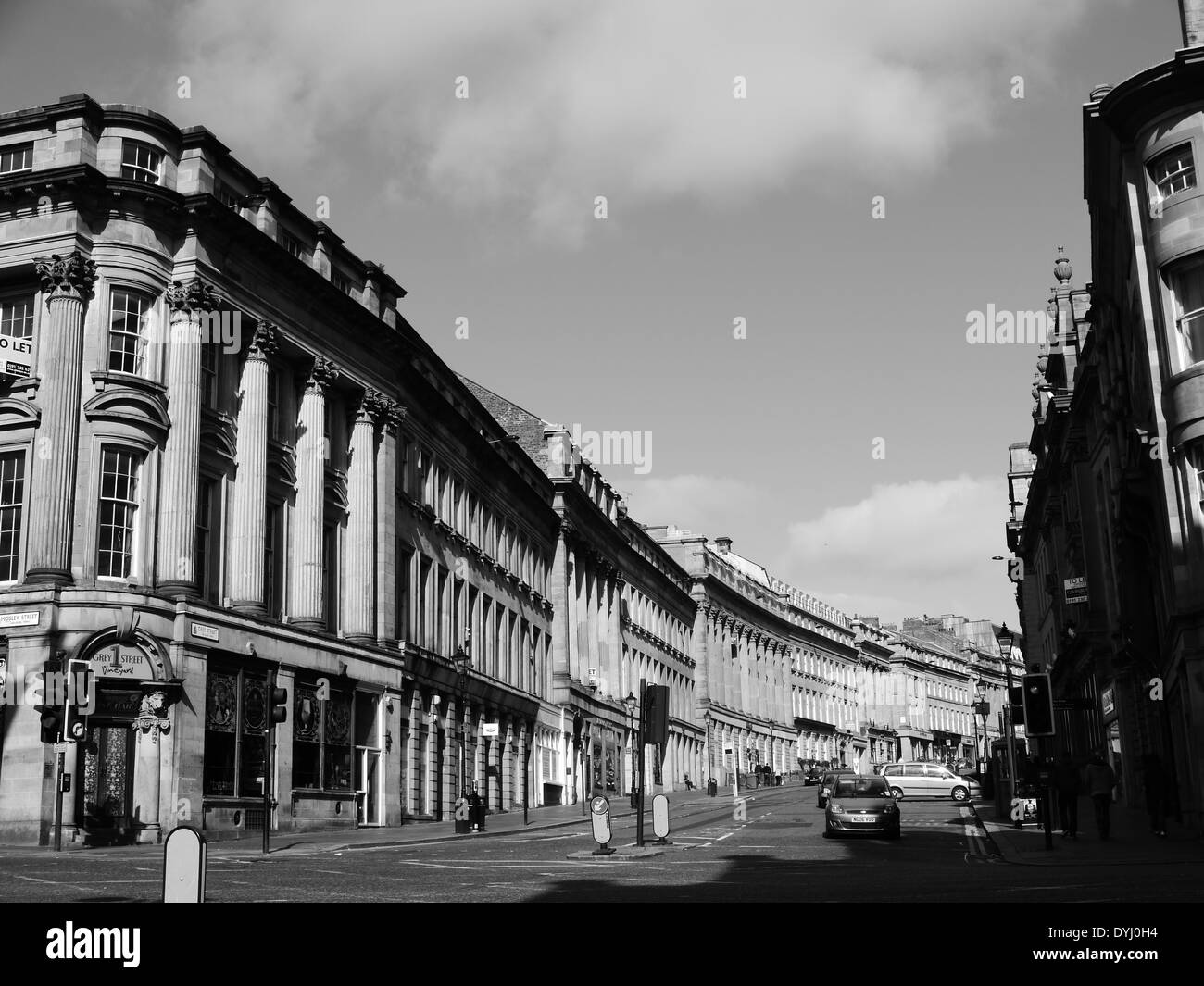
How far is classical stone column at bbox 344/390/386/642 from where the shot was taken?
43375mm

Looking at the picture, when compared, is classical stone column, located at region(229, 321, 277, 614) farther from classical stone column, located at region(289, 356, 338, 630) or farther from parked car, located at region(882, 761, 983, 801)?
parked car, located at region(882, 761, 983, 801)

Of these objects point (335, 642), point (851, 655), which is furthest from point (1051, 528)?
point (851, 655)

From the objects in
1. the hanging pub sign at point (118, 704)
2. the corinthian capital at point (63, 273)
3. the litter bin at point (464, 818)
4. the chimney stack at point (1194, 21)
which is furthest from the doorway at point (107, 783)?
the chimney stack at point (1194, 21)

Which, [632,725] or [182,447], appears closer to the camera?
[182,447]

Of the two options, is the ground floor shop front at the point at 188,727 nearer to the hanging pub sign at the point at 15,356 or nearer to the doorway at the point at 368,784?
the doorway at the point at 368,784

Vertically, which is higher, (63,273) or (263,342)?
(63,273)

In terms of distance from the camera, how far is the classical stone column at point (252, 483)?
3694 centimetres

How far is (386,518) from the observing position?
45844 millimetres

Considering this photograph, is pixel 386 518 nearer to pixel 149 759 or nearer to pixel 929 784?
pixel 149 759

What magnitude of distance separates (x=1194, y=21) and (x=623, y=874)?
2547 centimetres

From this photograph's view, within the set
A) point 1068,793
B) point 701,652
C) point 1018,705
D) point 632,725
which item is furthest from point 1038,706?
point 701,652

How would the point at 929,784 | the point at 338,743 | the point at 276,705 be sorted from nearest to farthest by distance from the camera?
the point at 276,705 → the point at 338,743 → the point at 929,784
